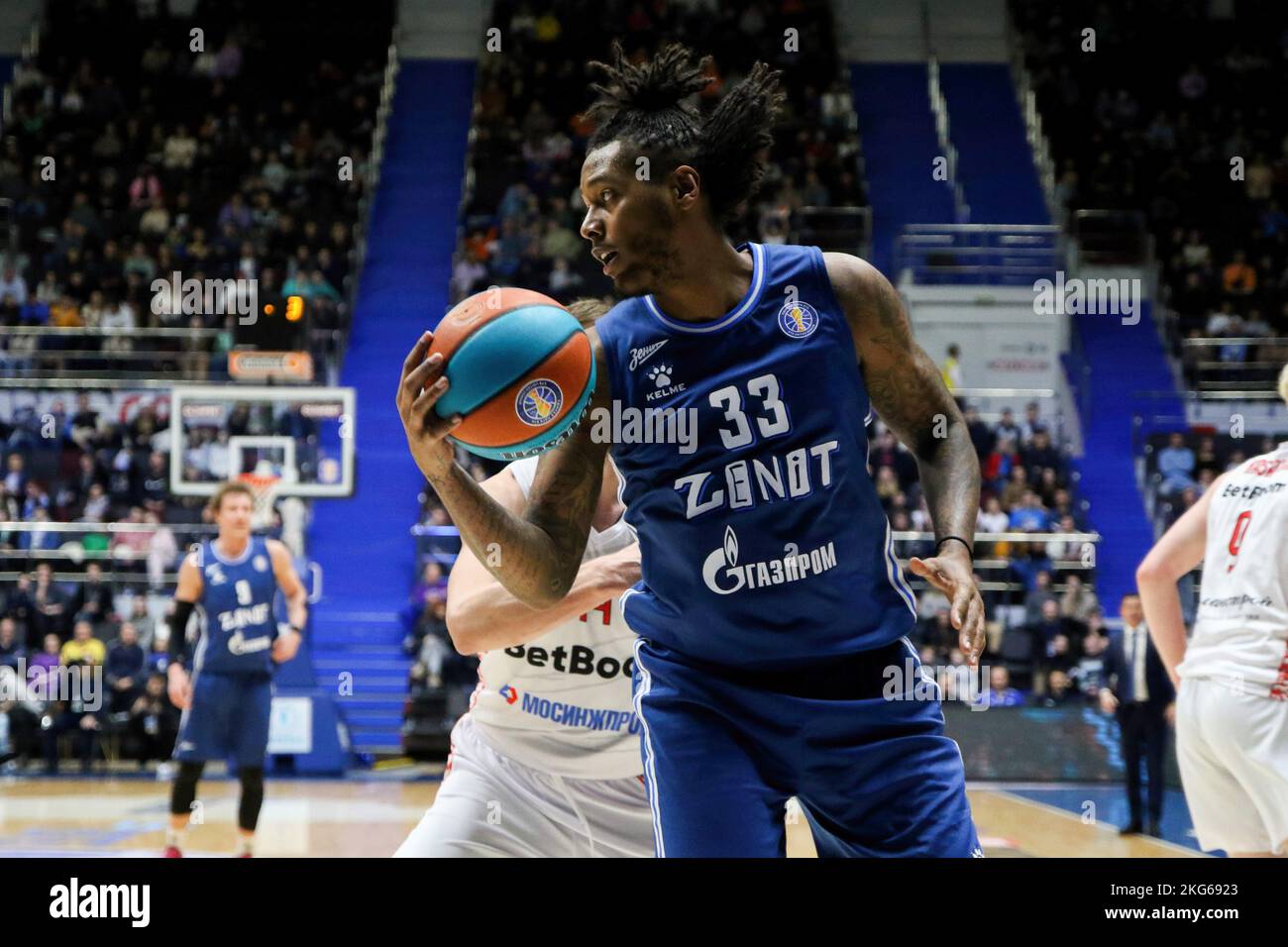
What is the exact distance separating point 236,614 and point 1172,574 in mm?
4508

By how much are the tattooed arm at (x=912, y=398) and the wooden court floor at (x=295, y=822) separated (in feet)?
12.2

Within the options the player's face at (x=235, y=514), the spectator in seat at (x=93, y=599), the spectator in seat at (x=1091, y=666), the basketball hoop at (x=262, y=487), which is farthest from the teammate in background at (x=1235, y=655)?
the spectator in seat at (x=93, y=599)

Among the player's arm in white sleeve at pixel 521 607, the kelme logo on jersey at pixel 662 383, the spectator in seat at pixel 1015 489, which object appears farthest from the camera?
the spectator in seat at pixel 1015 489

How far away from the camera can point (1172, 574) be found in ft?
13.5

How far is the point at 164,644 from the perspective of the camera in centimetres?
1084

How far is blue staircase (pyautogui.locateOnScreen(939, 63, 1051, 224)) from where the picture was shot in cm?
1694

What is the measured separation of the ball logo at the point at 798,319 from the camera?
2.62m

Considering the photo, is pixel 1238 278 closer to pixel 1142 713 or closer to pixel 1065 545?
pixel 1065 545

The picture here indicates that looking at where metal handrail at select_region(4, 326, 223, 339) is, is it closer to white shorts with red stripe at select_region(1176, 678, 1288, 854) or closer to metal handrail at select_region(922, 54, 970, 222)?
metal handrail at select_region(922, 54, 970, 222)

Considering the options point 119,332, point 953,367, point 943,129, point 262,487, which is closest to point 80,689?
point 262,487

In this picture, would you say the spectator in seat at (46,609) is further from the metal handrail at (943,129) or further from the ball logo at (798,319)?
the metal handrail at (943,129)

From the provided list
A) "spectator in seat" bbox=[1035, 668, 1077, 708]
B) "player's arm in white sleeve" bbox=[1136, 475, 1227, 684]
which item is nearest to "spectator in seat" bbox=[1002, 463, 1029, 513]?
"spectator in seat" bbox=[1035, 668, 1077, 708]
